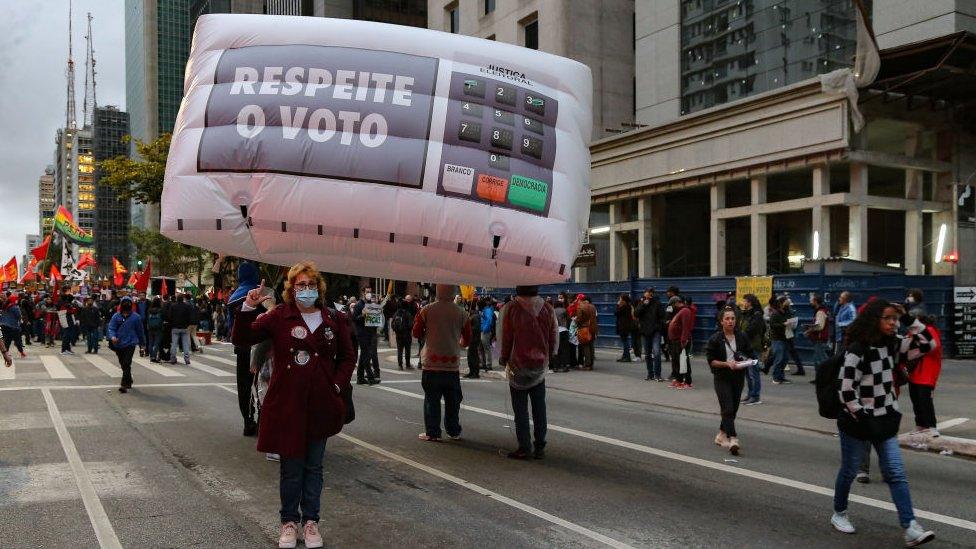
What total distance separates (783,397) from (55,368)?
50.6ft

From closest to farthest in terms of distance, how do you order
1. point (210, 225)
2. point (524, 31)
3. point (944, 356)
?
point (210, 225), point (944, 356), point (524, 31)

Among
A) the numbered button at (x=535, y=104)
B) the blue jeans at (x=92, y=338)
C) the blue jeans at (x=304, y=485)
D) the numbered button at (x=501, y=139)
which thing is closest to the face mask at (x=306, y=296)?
the blue jeans at (x=304, y=485)

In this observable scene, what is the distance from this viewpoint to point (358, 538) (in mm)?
5277

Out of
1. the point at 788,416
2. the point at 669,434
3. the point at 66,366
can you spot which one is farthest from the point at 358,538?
the point at 66,366

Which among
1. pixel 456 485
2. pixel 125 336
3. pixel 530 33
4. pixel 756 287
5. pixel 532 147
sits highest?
pixel 530 33

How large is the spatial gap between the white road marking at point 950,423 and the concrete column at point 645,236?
17635mm

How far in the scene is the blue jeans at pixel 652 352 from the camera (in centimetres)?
1580

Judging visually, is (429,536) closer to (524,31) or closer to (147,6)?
(524,31)

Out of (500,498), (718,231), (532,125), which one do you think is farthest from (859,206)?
(500,498)

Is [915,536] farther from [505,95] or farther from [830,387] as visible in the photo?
[505,95]

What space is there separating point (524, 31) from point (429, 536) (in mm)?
32253

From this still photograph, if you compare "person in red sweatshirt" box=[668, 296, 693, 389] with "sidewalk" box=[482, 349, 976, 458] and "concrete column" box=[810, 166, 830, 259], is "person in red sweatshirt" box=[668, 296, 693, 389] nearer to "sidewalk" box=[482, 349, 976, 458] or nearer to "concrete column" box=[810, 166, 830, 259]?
"sidewalk" box=[482, 349, 976, 458]

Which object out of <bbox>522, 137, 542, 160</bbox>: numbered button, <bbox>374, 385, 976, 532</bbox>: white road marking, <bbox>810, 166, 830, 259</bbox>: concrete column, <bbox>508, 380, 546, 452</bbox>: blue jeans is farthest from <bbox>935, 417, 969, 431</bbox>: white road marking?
<bbox>810, 166, 830, 259</bbox>: concrete column

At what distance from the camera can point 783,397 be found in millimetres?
12961
